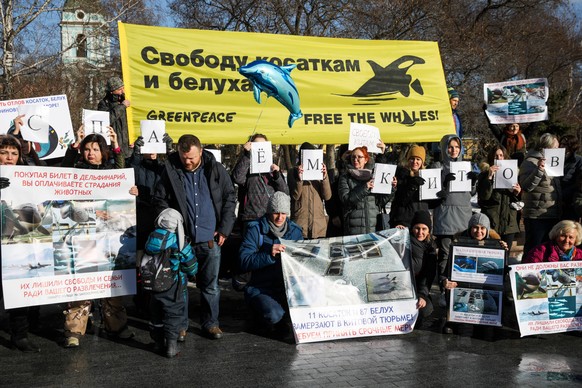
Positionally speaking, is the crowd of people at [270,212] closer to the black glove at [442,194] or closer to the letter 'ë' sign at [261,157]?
the black glove at [442,194]

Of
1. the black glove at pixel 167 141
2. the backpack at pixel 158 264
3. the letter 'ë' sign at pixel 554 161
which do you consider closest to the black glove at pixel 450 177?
the letter 'ë' sign at pixel 554 161

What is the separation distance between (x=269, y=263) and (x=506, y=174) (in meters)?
3.00

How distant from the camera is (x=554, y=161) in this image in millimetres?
8055

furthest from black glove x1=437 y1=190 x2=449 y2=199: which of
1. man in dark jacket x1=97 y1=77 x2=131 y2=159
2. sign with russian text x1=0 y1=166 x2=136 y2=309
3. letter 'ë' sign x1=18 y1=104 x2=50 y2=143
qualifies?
letter 'ë' sign x1=18 y1=104 x2=50 y2=143

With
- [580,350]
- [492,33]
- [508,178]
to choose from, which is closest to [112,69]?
[492,33]

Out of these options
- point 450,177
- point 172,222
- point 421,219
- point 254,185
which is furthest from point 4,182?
point 450,177

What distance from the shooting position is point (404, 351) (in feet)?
20.8

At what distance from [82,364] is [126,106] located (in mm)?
3366

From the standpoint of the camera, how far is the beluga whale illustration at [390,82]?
9.70 m

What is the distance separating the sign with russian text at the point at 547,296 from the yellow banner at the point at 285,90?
11.1ft

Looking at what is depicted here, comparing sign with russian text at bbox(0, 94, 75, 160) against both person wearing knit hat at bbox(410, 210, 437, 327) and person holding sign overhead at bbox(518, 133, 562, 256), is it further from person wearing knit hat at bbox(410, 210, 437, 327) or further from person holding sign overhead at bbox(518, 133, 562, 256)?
person holding sign overhead at bbox(518, 133, 562, 256)

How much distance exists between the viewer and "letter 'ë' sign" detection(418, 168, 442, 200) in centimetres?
778

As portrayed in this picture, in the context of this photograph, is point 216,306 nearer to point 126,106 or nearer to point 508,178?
point 126,106

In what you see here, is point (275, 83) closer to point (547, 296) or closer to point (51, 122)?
point (51, 122)
